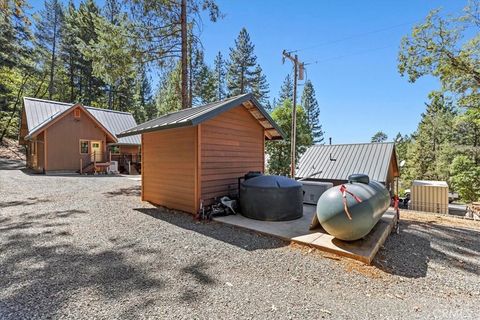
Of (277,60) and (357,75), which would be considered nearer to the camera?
(277,60)

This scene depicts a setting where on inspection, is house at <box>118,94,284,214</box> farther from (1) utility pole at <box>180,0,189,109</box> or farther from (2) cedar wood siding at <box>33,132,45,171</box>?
(2) cedar wood siding at <box>33,132,45,171</box>

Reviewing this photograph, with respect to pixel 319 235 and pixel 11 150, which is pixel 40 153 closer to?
pixel 11 150

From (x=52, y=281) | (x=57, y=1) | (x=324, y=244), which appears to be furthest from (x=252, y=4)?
(x=57, y=1)

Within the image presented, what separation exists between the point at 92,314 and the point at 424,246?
5.28 m

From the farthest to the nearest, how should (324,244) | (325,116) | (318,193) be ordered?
(325,116), (318,193), (324,244)

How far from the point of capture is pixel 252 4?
1021 centimetres

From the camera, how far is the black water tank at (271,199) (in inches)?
217

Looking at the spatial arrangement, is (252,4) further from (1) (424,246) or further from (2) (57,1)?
(2) (57,1)

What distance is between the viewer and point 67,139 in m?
15.6

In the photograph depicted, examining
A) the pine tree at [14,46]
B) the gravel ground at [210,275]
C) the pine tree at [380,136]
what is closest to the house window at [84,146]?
the pine tree at [14,46]

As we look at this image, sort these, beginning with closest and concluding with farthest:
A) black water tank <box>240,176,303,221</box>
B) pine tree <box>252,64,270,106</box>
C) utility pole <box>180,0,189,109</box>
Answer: black water tank <box>240,176,303,221</box>, utility pole <box>180,0,189,109</box>, pine tree <box>252,64,270,106</box>

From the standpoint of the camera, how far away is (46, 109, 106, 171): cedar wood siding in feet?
49.0

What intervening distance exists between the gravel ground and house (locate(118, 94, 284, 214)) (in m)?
1.24

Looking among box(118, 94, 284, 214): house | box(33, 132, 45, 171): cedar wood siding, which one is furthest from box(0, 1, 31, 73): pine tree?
box(118, 94, 284, 214): house
